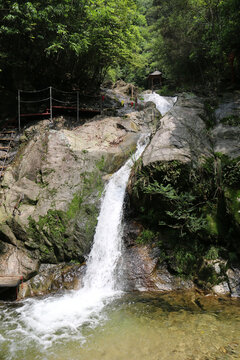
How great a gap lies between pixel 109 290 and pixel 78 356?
249 centimetres

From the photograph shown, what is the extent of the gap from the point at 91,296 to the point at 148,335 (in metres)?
2.25

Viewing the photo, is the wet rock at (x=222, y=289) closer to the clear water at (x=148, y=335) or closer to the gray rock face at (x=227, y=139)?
the clear water at (x=148, y=335)

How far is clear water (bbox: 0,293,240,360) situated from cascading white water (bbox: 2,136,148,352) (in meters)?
0.12

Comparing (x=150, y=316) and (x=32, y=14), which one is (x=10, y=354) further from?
(x=32, y=14)

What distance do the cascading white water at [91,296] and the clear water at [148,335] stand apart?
0.12 metres

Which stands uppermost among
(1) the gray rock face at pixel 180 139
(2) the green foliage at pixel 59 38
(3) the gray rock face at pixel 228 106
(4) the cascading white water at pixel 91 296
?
(2) the green foliage at pixel 59 38

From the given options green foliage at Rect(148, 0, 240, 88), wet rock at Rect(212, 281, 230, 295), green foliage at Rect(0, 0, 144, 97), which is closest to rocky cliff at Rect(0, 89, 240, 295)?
wet rock at Rect(212, 281, 230, 295)

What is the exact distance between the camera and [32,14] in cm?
994

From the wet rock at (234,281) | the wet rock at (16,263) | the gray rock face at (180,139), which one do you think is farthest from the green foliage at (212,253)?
the wet rock at (16,263)

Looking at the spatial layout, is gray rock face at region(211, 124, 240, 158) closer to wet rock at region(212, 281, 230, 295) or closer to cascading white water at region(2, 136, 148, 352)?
cascading white water at region(2, 136, 148, 352)

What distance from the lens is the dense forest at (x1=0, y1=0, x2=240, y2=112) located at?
33.7 ft

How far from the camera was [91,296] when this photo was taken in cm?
585

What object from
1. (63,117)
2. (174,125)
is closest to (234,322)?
(174,125)

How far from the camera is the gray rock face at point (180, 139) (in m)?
6.48
